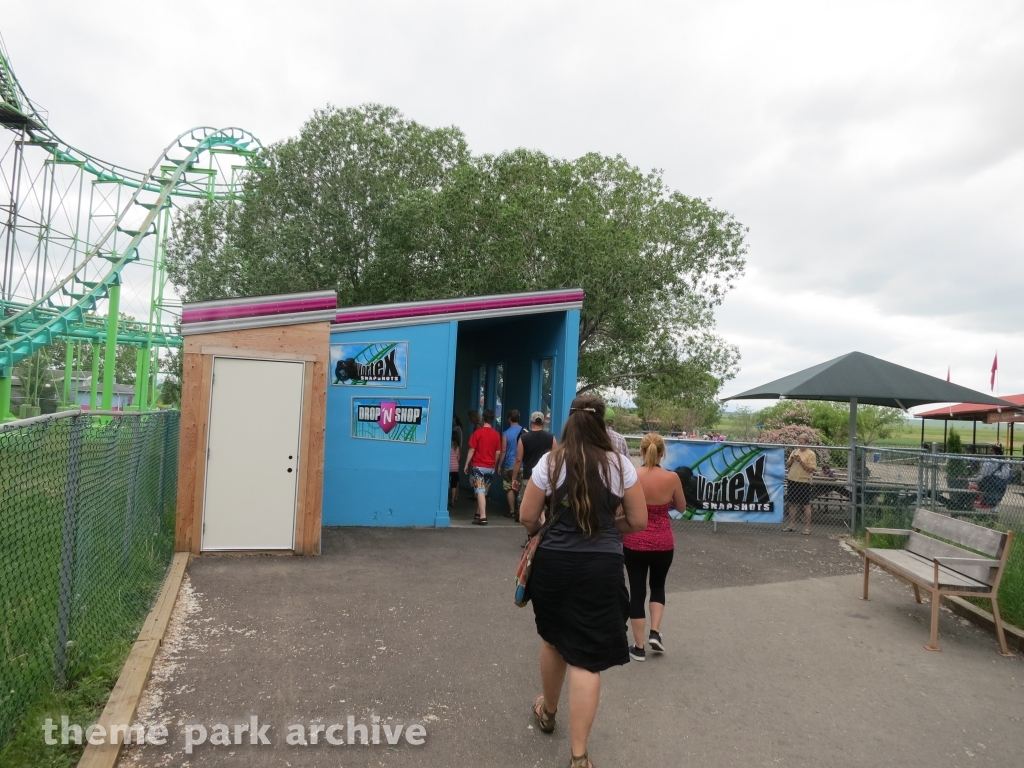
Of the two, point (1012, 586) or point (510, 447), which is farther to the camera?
point (510, 447)

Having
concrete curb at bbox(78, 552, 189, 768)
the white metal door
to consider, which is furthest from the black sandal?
the white metal door

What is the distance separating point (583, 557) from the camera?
3559 mm

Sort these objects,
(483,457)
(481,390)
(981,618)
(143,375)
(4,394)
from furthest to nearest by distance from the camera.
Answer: (143,375)
(4,394)
(481,390)
(483,457)
(981,618)

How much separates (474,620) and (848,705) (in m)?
2.81

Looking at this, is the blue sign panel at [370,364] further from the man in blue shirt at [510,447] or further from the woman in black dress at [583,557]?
the woman in black dress at [583,557]

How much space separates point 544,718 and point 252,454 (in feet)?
17.5

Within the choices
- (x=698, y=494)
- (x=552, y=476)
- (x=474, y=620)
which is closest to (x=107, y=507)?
(x=474, y=620)

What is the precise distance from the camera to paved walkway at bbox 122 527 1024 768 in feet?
12.8

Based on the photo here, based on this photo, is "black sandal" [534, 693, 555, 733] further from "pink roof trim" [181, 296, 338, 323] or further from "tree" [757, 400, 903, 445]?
"tree" [757, 400, 903, 445]

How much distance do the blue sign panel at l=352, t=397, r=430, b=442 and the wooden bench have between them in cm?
588

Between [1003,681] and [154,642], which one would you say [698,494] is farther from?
[154,642]

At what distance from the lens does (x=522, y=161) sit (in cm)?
2266

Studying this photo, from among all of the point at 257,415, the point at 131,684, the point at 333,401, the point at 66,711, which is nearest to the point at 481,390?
the point at 333,401

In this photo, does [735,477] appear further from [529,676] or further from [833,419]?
[833,419]
